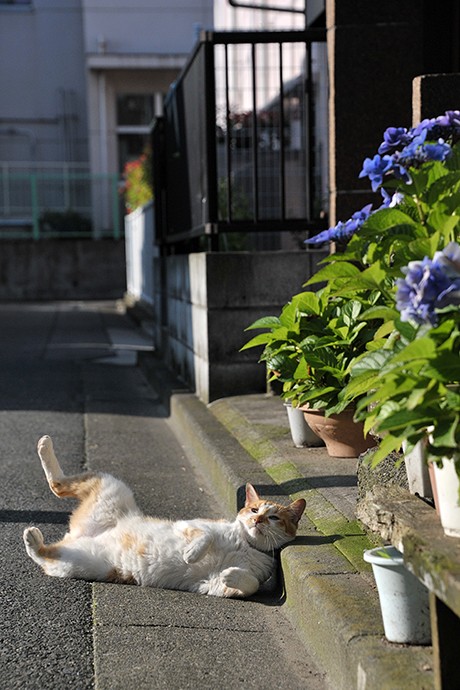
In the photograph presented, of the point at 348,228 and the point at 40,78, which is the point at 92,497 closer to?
the point at 348,228

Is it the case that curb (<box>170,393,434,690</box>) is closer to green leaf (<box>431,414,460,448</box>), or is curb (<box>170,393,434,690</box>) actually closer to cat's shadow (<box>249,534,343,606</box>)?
cat's shadow (<box>249,534,343,606</box>)

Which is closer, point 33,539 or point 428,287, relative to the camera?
point 428,287

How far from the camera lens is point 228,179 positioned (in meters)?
7.04

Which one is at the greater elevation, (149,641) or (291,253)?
(291,253)

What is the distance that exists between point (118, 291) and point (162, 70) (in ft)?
17.1

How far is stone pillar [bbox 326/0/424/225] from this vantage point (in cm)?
667

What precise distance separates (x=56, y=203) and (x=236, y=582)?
19.8m

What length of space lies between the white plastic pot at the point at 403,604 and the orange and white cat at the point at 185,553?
109 cm

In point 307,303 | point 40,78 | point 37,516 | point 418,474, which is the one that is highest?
point 40,78

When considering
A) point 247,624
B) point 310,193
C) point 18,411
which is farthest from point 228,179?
point 247,624

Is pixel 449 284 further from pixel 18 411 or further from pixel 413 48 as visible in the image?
pixel 18 411

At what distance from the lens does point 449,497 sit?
2586 mm

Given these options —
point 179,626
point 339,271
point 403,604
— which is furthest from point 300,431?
point 403,604

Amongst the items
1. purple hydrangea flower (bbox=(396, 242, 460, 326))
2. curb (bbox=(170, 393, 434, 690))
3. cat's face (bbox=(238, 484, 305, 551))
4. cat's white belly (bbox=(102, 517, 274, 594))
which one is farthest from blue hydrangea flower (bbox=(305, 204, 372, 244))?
purple hydrangea flower (bbox=(396, 242, 460, 326))
